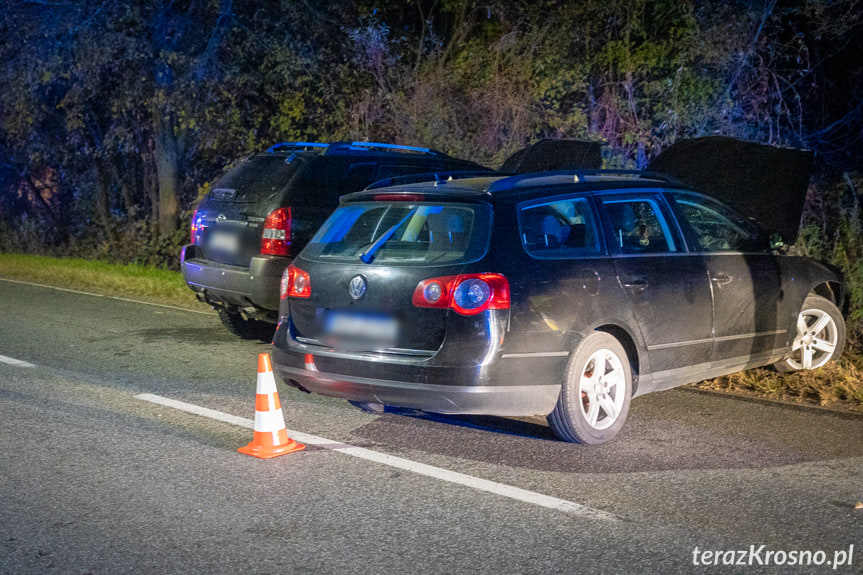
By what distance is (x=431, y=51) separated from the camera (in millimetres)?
15836

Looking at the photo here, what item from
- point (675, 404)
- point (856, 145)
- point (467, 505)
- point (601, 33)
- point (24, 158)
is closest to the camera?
point (467, 505)

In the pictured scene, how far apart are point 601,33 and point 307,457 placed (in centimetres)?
968

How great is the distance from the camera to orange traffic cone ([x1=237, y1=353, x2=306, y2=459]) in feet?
19.3

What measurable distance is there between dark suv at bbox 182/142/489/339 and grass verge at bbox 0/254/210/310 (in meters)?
3.29

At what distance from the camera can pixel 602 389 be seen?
242 inches

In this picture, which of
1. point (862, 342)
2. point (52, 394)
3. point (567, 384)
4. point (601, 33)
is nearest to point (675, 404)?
point (567, 384)

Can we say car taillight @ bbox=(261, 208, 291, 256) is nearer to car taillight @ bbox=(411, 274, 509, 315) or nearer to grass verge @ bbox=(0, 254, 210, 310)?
car taillight @ bbox=(411, 274, 509, 315)

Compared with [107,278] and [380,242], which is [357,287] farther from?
[107,278]

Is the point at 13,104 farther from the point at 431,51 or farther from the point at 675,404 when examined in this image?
the point at 675,404

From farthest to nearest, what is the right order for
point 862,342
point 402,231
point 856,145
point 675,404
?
point 856,145 → point 862,342 → point 675,404 → point 402,231

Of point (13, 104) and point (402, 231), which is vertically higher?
point (13, 104)

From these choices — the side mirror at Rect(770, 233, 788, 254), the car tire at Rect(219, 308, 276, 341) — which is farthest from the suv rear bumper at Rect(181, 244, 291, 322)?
the side mirror at Rect(770, 233, 788, 254)

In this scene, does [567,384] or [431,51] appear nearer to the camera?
[567,384]

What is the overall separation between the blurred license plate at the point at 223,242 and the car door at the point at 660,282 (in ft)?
12.8
